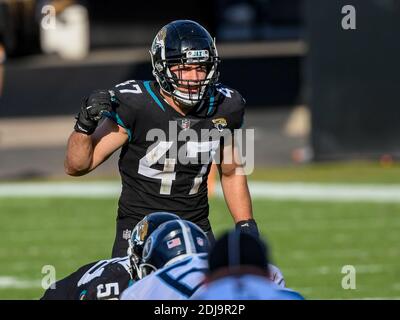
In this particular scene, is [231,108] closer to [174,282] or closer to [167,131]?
[167,131]

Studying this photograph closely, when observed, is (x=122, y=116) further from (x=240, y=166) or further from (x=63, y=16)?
(x=63, y=16)

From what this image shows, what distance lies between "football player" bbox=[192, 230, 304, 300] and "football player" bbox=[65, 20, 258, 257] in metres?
2.05

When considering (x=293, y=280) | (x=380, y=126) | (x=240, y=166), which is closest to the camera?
(x=240, y=166)

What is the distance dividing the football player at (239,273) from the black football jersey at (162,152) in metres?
2.15

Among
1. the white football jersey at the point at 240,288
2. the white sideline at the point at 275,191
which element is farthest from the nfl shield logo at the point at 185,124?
the white sideline at the point at 275,191

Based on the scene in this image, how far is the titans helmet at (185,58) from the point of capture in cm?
601

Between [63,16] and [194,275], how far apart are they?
2856cm

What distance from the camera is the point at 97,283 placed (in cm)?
521

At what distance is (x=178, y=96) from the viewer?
6047mm

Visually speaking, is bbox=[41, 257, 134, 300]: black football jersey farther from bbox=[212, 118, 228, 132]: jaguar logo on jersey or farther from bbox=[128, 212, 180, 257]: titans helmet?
bbox=[212, 118, 228, 132]: jaguar logo on jersey

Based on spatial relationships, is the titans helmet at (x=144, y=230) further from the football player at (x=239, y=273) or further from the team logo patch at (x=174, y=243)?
the football player at (x=239, y=273)

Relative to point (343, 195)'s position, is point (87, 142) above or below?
above

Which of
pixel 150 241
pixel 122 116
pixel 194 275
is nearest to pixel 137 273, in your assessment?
pixel 150 241
